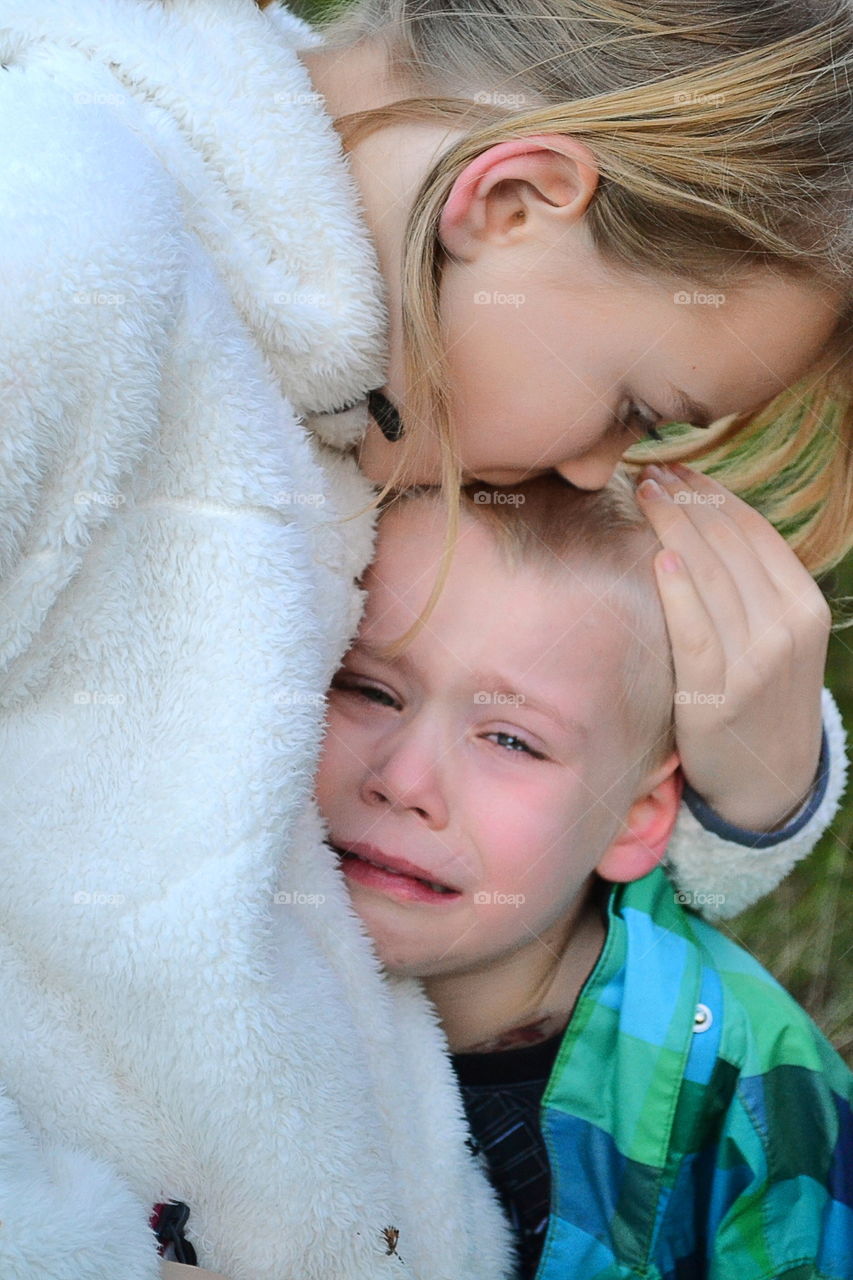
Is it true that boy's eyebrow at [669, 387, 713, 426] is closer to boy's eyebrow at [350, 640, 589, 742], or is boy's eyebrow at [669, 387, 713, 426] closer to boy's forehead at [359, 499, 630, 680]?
boy's forehead at [359, 499, 630, 680]

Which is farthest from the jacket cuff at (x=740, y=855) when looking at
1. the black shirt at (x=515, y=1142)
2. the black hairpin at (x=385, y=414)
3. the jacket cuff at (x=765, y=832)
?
the black hairpin at (x=385, y=414)

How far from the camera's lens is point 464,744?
100 cm

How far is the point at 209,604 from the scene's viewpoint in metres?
0.82

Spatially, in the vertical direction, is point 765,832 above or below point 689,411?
below

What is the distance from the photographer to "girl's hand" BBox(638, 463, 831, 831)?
106 cm

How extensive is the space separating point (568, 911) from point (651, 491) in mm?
390

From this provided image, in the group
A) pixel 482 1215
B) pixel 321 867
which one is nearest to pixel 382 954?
pixel 321 867

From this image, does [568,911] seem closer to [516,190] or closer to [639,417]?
[639,417]

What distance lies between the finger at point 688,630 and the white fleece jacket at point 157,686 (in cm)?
33

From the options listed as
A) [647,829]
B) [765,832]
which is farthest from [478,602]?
[765,832]

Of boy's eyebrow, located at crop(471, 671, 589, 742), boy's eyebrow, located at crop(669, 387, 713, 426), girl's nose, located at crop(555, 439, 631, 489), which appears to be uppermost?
boy's eyebrow, located at crop(669, 387, 713, 426)

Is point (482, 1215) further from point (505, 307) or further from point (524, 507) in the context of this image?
point (505, 307)

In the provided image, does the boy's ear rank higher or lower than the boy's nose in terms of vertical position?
lower

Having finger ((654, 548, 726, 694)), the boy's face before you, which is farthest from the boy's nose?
finger ((654, 548, 726, 694))
